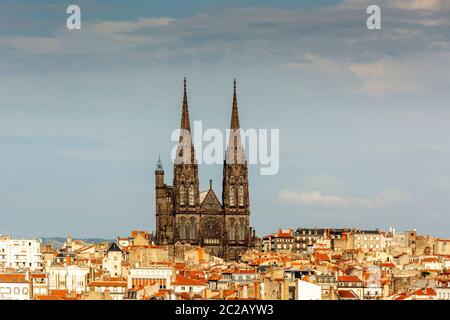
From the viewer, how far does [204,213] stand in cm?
5747

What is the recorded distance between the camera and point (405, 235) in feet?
226

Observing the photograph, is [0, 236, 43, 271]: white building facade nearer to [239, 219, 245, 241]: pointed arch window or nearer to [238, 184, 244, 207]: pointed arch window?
[238, 184, 244, 207]: pointed arch window

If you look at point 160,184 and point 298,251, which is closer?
point 160,184

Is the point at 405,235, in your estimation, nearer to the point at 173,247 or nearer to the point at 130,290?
the point at 173,247

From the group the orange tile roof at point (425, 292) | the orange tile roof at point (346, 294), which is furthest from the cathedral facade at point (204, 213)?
the orange tile roof at point (425, 292)

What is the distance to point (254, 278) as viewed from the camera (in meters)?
41.1

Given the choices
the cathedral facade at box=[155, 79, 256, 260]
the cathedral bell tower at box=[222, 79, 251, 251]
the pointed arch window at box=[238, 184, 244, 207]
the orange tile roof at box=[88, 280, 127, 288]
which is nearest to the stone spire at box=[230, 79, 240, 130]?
the cathedral bell tower at box=[222, 79, 251, 251]

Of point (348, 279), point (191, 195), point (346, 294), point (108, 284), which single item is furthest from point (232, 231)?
point (346, 294)

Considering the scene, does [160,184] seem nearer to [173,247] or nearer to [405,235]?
[173,247]
